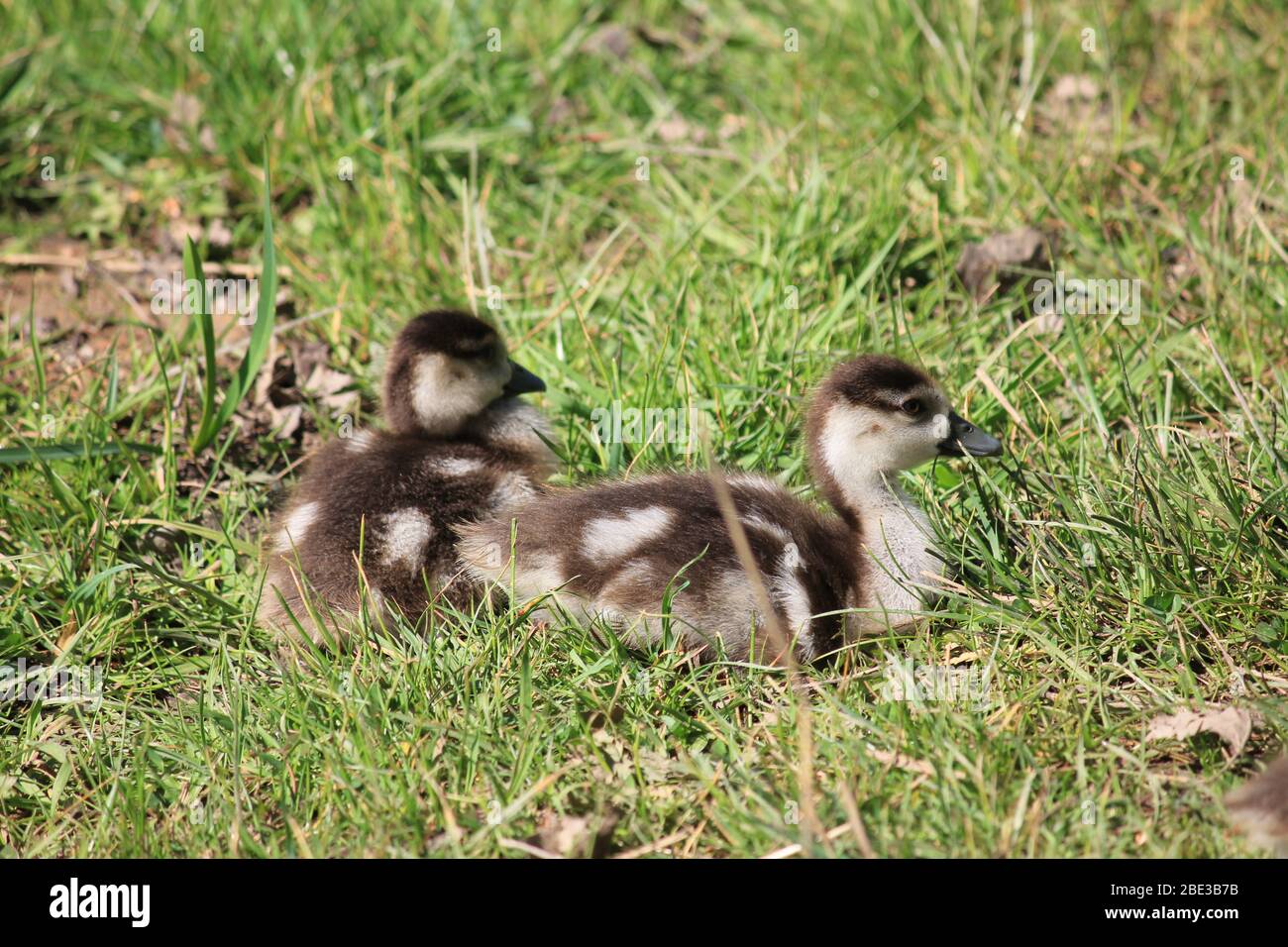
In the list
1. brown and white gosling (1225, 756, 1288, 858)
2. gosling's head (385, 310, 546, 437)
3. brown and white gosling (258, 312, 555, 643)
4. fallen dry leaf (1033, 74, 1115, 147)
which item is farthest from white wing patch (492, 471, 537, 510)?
fallen dry leaf (1033, 74, 1115, 147)

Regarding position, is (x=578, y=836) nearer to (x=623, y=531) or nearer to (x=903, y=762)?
(x=903, y=762)

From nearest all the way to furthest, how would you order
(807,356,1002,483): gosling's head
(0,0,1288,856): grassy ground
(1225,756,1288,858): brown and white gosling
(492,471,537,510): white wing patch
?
1. (1225,756,1288,858): brown and white gosling
2. (0,0,1288,856): grassy ground
3. (807,356,1002,483): gosling's head
4. (492,471,537,510): white wing patch

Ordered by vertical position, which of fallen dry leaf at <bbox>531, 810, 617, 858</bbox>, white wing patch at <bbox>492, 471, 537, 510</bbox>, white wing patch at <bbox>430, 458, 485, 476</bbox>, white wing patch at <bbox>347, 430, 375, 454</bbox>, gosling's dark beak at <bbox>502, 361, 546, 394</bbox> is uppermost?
gosling's dark beak at <bbox>502, 361, 546, 394</bbox>

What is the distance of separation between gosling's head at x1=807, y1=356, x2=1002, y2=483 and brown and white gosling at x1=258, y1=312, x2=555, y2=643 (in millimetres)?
844

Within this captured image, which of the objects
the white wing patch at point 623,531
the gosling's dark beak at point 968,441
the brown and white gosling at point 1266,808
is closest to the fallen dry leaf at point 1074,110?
the gosling's dark beak at point 968,441

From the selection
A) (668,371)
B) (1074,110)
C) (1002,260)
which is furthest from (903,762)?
(1074,110)

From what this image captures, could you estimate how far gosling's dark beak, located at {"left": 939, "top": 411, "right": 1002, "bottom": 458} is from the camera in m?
3.32

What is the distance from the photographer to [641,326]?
4.27 metres

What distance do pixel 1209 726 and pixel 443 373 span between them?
2.09m

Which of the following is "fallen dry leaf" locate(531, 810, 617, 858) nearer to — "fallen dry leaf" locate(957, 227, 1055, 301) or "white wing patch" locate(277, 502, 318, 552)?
Answer: "white wing patch" locate(277, 502, 318, 552)

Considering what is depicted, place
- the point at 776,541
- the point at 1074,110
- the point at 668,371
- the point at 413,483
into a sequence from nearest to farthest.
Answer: the point at 776,541 → the point at 413,483 → the point at 668,371 → the point at 1074,110

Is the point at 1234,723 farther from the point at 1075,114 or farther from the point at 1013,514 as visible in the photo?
the point at 1075,114

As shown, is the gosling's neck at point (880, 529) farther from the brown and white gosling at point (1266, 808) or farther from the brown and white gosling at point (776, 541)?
the brown and white gosling at point (1266, 808)

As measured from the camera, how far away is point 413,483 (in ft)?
11.4
